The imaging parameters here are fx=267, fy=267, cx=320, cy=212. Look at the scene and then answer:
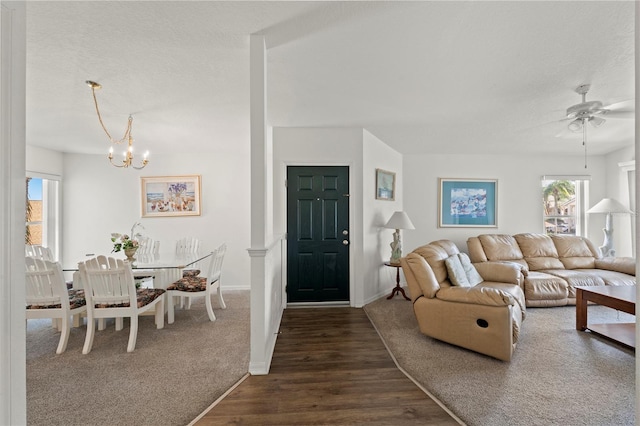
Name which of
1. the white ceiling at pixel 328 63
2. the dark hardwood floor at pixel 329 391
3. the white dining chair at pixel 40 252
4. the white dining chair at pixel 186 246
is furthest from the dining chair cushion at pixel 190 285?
the white ceiling at pixel 328 63

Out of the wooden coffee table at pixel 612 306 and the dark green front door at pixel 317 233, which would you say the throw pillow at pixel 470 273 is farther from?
the dark green front door at pixel 317 233

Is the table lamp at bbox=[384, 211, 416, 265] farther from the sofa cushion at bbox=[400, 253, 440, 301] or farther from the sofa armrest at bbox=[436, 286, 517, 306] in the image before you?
the sofa armrest at bbox=[436, 286, 517, 306]

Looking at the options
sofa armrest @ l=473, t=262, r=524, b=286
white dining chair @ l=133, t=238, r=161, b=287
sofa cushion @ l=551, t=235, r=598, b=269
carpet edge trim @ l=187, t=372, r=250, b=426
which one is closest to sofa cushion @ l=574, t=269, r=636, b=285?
sofa cushion @ l=551, t=235, r=598, b=269

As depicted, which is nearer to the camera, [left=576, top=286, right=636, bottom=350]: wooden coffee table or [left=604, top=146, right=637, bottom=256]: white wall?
[left=576, top=286, right=636, bottom=350]: wooden coffee table

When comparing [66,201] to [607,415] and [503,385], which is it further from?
[607,415]

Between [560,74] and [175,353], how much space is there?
4419mm

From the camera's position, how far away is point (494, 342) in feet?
7.31

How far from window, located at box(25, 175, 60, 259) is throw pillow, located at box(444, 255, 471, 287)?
6133 mm

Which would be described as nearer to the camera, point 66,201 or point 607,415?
point 607,415

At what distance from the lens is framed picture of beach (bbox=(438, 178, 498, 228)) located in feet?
15.8

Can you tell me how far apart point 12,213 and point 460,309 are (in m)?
2.82

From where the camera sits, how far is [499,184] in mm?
4852

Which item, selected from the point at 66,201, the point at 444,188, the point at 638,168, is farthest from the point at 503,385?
the point at 66,201

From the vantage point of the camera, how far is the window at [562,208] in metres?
4.95
